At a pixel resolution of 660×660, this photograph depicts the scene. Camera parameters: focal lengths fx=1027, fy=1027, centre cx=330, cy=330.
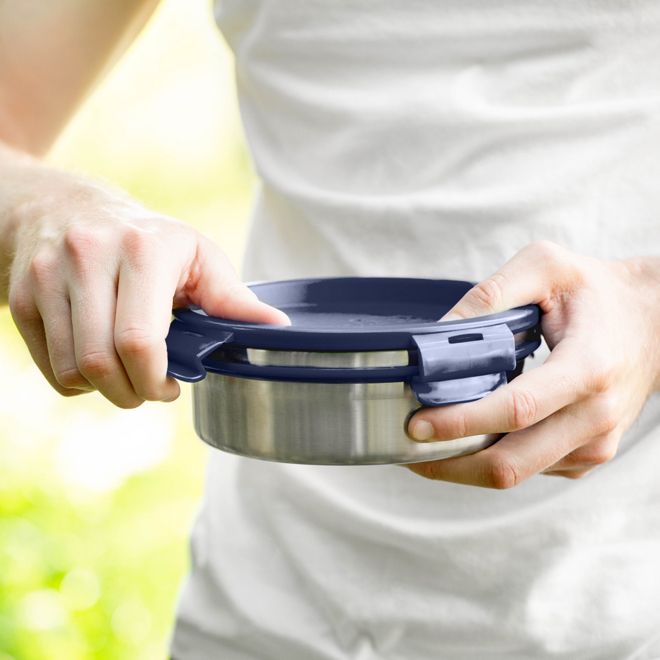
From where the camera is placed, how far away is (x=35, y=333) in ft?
3.02

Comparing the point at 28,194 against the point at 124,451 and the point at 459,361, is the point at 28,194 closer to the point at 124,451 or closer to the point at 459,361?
the point at 459,361

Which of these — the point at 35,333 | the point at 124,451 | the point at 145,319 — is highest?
the point at 145,319

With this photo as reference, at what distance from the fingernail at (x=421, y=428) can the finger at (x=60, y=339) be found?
0.27m

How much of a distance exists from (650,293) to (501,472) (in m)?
0.25

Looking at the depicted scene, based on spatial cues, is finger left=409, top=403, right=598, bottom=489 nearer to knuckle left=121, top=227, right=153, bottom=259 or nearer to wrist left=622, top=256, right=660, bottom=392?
wrist left=622, top=256, right=660, bottom=392

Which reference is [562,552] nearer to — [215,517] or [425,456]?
[425,456]

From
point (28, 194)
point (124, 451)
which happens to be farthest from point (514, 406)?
point (124, 451)

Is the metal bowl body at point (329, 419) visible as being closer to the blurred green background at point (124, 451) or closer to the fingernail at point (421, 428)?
the fingernail at point (421, 428)

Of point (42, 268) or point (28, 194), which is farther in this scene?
point (28, 194)

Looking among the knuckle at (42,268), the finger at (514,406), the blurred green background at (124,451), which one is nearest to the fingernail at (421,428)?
the finger at (514,406)

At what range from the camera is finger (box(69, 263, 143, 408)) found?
2.69 ft

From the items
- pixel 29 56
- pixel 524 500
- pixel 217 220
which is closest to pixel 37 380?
pixel 217 220

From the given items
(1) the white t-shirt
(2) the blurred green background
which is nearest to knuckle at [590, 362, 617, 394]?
(1) the white t-shirt

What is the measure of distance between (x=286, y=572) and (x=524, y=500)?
0.30m
